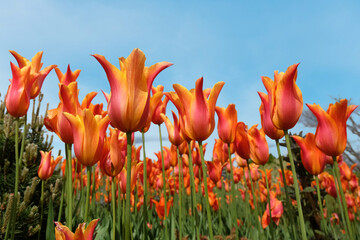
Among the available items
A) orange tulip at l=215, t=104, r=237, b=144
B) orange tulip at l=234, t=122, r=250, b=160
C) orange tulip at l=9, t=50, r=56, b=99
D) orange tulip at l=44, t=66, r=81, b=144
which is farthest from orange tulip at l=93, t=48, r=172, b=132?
orange tulip at l=234, t=122, r=250, b=160

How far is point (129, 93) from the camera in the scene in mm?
1218

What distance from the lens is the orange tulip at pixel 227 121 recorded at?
208 cm

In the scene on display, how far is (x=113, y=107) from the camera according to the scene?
1206mm

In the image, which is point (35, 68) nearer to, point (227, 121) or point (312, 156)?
point (227, 121)

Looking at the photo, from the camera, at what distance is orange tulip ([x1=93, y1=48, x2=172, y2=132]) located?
47.2 inches

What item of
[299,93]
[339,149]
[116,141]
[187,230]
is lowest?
[187,230]

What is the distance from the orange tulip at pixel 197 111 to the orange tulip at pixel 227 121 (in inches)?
16.7

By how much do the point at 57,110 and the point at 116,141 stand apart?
407 mm

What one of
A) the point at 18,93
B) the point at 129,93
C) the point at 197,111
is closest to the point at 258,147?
the point at 197,111

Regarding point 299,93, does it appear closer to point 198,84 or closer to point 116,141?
point 198,84

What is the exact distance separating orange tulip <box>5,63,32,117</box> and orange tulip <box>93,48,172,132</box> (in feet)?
3.44

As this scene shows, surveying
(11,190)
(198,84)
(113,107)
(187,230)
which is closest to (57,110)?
(113,107)

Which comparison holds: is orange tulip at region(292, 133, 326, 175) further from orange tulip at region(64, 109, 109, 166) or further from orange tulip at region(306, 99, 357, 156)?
orange tulip at region(64, 109, 109, 166)

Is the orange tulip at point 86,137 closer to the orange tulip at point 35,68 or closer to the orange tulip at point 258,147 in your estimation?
the orange tulip at point 35,68
